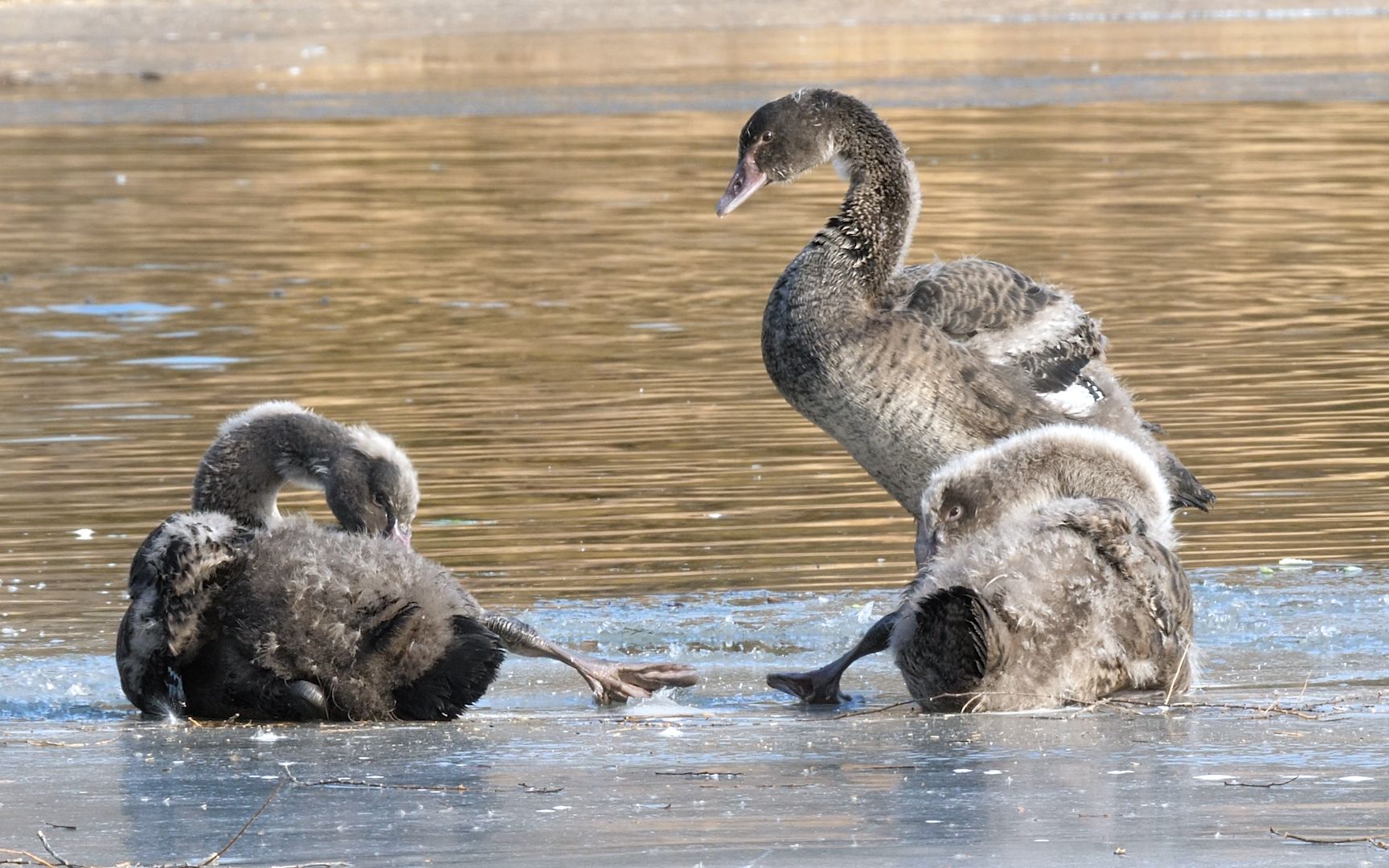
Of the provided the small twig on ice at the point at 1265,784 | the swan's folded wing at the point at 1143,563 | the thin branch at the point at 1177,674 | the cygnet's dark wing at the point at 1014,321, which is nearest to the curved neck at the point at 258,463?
the cygnet's dark wing at the point at 1014,321

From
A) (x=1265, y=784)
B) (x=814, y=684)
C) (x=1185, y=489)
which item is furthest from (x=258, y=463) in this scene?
(x=1265, y=784)

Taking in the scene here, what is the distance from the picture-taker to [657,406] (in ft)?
36.2

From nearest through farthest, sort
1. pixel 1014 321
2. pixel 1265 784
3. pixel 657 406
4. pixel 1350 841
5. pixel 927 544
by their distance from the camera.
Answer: pixel 1350 841, pixel 1265 784, pixel 927 544, pixel 1014 321, pixel 657 406

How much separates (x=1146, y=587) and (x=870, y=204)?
2725 mm

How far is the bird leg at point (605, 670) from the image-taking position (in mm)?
6145

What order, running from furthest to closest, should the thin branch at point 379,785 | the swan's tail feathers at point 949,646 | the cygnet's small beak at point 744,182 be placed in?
the cygnet's small beak at point 744,182 < the swan's tail feathers at point 949,646 < the thin branch at point 379,785

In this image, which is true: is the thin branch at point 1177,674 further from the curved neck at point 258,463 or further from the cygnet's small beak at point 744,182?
the cygnet's small beak at point 744,182

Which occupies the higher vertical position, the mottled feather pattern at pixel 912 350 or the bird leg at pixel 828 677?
the mottled feather pattern at pixel 912 350

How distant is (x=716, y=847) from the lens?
429 cm

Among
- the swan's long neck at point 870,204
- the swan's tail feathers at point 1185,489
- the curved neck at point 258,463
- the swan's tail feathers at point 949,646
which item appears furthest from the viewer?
the swan's long neck at point 870,204

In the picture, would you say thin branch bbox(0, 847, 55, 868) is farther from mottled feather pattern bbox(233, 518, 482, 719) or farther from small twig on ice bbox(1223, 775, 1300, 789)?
small twig on ice bbox(1223, 775, 1300, 789)

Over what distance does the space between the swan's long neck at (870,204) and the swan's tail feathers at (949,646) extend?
241 centimetres

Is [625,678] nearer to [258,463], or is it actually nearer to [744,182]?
[258,463]

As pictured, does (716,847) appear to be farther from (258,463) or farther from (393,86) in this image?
(393,86)
